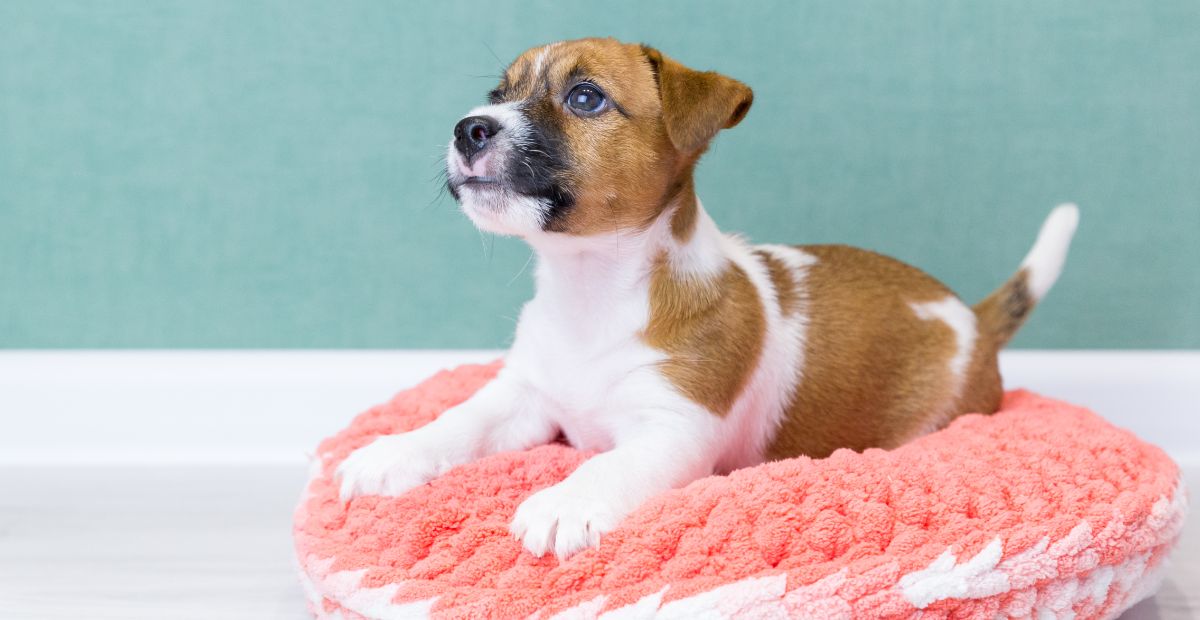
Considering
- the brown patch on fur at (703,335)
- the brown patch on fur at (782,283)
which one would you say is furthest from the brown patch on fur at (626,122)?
the brown patch on fur at (782,283)

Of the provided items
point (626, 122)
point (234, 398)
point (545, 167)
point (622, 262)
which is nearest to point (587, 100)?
point (626, 122)

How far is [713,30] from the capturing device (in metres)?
2.94

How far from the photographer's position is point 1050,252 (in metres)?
2.40

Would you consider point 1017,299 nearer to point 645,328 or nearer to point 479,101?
point 645,328

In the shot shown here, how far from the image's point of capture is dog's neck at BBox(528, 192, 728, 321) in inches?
74.4

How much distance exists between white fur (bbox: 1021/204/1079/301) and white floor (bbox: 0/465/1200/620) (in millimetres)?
619

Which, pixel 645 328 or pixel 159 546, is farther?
pixel 159 546

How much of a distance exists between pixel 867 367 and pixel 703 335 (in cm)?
44

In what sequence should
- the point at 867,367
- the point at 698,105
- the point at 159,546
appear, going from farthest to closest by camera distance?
the point at 159,546, the point at 867,367, the point at 698,105

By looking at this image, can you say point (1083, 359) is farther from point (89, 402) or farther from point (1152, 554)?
point (89, 402)

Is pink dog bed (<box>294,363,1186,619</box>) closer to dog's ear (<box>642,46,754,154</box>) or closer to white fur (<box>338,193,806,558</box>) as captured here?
white fur (<box>338,193,806,558</box>)

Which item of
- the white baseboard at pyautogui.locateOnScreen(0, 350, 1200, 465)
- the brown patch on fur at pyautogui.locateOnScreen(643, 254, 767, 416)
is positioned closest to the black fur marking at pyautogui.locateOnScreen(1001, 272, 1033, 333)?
the white baseboard at pyautogui.locateOnScreen(0, 350, 1200, 465)

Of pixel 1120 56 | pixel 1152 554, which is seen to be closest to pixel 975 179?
pixel 1120 56

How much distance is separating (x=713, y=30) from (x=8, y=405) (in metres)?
2.21
